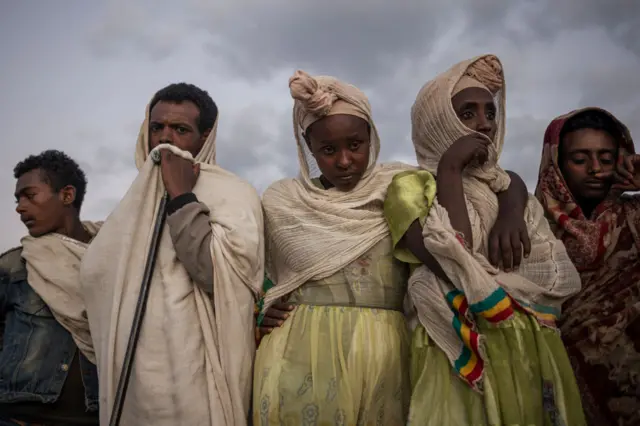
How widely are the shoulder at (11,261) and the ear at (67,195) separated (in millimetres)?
375

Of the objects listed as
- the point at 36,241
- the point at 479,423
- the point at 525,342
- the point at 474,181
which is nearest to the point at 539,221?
the point at 474,181

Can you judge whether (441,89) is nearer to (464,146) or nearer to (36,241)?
(464,146)

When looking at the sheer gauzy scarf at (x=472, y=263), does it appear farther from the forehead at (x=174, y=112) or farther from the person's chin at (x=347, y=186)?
the forehead at (x=174, y=112)

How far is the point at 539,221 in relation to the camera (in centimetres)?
312

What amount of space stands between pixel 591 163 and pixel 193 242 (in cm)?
229

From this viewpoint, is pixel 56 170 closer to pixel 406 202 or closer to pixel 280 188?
pixel 280 188

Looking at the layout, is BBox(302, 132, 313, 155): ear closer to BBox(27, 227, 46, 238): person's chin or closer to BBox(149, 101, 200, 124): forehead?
BBox(149, 101, 200, 124): forehead

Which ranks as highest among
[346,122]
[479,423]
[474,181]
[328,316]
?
[346,122]

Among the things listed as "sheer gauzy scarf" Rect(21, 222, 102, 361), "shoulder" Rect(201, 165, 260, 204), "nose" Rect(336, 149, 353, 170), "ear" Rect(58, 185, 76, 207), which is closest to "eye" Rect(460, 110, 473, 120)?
Answer: "nose" Rect(336, 149, 353, 170)

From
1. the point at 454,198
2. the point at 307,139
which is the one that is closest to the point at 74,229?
the point at 307,139

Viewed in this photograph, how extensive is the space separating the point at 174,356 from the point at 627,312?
236cm

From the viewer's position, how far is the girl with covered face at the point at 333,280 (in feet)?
9.21

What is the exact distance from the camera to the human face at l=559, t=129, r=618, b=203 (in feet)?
11.6

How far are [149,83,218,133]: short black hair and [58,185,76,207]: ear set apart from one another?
2.32ft
